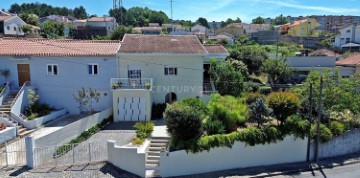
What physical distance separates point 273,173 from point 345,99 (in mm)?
7978

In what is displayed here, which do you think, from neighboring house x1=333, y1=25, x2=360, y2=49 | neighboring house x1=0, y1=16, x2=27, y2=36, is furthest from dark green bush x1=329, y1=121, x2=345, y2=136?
neighboring house x1=0, y1=16, x2=27, y2=36

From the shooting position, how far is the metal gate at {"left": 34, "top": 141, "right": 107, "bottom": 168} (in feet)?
50.5

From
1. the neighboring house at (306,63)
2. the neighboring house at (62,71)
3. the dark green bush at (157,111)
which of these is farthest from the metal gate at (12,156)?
the neighboring house at (306,63)

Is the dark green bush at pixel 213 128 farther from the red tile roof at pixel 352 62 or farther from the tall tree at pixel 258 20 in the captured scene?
the tall tree at pixel 258 20

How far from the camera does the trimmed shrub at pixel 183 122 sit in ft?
50.7

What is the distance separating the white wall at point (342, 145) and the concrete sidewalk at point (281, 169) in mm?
449

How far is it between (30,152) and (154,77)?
1177cm

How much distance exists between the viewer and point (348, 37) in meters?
59.8

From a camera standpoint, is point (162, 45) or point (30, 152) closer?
point (30, 152)

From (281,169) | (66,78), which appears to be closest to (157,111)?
(66,78)

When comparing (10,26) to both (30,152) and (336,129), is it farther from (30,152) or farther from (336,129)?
(336,129)

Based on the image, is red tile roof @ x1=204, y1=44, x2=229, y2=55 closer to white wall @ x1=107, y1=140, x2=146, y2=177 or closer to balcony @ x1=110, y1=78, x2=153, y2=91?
balcony @ x1=110, y1=78, x2=153, y2=91

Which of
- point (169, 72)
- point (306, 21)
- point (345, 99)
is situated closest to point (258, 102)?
point (345, 99)

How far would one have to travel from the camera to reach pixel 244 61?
33.1 m
